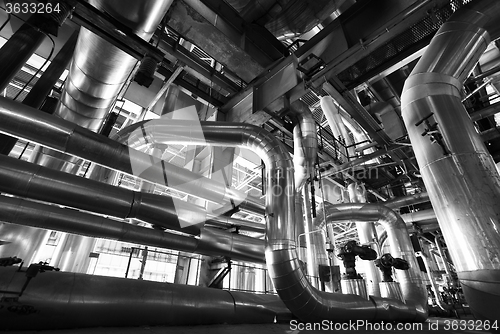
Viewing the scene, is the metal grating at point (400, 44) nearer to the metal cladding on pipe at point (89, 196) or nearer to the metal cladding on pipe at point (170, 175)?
the metal cladding on pipe at point (170, 175)

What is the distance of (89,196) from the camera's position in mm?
2354

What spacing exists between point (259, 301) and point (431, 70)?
2.87 m

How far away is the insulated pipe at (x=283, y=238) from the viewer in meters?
2.31

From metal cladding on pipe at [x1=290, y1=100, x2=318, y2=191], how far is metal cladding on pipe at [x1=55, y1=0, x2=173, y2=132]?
2.19 meters

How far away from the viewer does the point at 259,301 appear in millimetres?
2551

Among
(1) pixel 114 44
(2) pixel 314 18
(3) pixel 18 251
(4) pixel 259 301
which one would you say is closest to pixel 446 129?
(2) pixel 314 18

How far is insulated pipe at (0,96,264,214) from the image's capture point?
6.93ft

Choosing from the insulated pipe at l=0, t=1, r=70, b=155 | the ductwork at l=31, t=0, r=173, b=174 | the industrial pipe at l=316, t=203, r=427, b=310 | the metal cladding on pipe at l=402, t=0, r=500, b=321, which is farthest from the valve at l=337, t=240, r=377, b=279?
the insulated pipe at l=0, t=1, r=70, b=155

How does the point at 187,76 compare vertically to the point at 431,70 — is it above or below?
above

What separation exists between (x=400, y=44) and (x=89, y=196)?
391 cm

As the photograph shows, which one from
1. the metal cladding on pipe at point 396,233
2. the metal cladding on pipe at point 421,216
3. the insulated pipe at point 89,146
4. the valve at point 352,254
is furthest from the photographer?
the metal cladding on pipe at point 421,216

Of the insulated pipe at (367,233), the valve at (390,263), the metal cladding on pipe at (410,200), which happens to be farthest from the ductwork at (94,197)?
the metal cladding on pipe at (410,200)

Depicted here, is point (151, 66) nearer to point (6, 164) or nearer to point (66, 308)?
point (6, 164)

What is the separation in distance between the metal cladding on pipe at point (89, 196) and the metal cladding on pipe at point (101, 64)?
0.81 m
